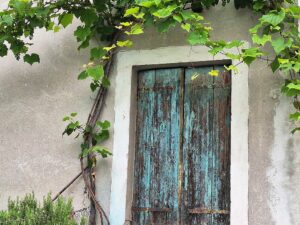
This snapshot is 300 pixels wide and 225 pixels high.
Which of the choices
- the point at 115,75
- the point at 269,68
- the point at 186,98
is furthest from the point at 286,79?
the point at 115,75

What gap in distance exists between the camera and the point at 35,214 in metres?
4.25

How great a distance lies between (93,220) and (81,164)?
1.67 feet

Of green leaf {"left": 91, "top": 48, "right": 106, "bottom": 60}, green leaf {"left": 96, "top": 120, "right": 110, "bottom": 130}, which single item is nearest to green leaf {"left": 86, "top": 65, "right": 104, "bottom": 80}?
green leaf {"left": 91, "top": 48, "right": 106, "bottom": 60}

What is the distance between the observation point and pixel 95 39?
548 centimetres

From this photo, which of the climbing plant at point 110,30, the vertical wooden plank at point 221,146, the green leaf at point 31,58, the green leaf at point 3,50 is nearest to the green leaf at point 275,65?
the climbing plant at point 110,30

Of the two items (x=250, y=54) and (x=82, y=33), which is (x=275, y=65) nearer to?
(x=250, y=54)

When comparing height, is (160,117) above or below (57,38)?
below

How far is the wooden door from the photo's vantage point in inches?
191

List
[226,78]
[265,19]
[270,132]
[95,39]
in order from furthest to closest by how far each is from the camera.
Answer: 1. [95,39]
2. [226,78]
3. [270,132]
4. [265,19]

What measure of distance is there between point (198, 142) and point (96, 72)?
1.05 meters

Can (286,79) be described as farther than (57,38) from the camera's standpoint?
No

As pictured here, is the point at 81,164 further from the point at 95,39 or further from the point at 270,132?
the point at 270,132

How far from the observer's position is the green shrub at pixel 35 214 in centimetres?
420

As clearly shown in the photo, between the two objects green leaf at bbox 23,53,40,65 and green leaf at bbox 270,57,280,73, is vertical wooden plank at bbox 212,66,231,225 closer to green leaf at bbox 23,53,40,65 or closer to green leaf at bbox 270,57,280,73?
green leaf at bbox 270,57,280,73
